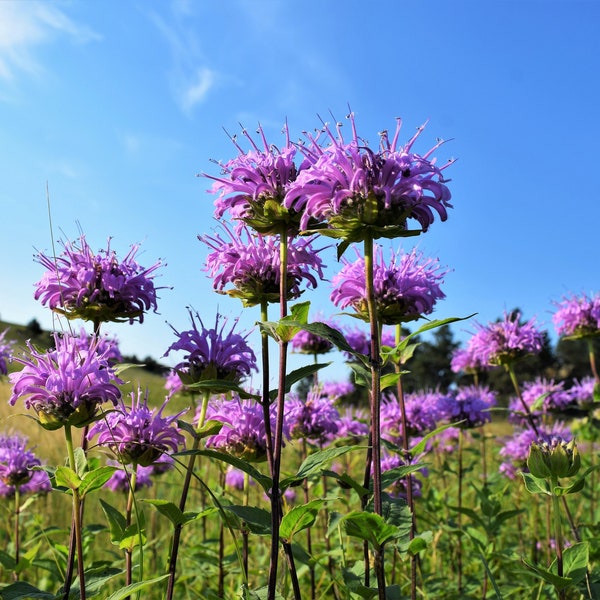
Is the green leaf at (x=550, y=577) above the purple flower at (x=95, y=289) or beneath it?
beneath

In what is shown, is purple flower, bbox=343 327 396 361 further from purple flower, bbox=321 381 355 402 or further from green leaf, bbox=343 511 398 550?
green leaf, bbox=343 511 398 550

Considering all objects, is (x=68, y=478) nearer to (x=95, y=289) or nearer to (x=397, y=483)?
(x=95, y=289)

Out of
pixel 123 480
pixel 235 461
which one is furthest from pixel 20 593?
pixel 123 480

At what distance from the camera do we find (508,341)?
3965mm

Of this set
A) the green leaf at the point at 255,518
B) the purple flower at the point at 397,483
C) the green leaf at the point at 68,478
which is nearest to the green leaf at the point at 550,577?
the green leaf at the point at 255,518

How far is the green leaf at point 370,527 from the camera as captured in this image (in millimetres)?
1525

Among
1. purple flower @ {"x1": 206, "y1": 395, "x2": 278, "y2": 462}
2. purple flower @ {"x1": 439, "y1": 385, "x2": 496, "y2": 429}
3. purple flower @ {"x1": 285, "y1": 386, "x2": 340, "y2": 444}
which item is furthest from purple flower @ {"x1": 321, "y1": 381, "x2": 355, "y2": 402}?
purple flower @ {"x1": 206, "y1": 395, "x2": 278, "y2": 462}

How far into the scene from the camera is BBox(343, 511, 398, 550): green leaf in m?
1.53

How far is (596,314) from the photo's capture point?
4242 millimetres

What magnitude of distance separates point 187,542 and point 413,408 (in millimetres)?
2207

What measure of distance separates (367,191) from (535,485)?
1253 mm

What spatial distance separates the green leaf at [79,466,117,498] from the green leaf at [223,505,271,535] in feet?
1.21

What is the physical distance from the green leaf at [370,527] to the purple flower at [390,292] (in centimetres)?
90

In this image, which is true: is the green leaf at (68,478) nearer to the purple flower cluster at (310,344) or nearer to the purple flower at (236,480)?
the purple flower cluster at (310,344)
